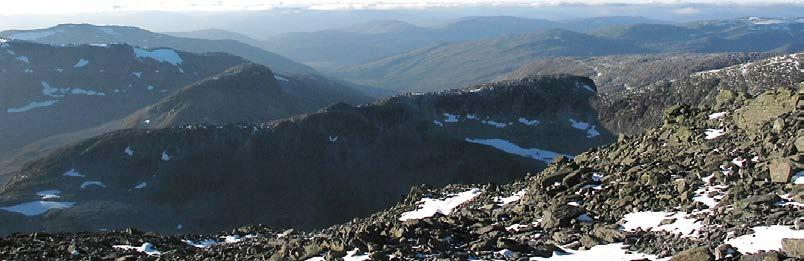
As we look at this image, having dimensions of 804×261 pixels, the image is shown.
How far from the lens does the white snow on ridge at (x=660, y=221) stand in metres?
23.0

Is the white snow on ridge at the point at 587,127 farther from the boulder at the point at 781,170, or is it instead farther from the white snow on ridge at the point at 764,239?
the white snow on ridge at the point at 764,239

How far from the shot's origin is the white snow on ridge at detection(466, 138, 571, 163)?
484 feet

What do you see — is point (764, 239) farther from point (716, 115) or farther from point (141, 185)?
point (141, 185)

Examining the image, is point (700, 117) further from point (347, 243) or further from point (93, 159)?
point (93, 159)

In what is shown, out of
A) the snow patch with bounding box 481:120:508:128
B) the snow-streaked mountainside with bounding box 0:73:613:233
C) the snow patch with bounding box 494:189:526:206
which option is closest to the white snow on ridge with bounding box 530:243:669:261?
the snow patch with bounding box 494:189:526:206

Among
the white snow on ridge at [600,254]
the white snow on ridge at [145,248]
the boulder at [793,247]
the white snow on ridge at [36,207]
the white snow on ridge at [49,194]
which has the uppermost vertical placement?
the boulder at [793,247]

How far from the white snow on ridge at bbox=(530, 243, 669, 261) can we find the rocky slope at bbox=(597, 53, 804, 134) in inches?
5558

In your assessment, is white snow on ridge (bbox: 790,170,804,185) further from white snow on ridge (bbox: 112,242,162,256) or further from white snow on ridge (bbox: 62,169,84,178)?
white snow on ridge (bbox: 62,169,84,178)

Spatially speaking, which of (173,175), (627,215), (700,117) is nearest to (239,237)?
(627,215)

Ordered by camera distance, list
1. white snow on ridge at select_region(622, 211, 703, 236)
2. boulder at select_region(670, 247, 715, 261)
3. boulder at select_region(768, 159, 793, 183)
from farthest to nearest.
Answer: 1. boulder at select_region(768, 159, 793, 183)
2. white snow on ridge at select_region(622, 211, 703, 236)
3. boulder at select_region(670, 247, 715, 261)

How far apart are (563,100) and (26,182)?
12825 cm

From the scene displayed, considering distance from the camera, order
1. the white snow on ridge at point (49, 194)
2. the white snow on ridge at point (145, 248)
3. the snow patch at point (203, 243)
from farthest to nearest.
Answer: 1. the white snow on ridge at point (49, 194)
2. the snow patch at point (203, 243)
3. the white snow on ridge at point (145, 248)

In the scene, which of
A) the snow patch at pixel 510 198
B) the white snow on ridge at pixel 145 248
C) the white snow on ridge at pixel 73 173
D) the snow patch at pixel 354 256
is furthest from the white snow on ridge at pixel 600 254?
the white snow on ridge at pixel 73 173

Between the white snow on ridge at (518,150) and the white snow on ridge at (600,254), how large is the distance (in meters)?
124
